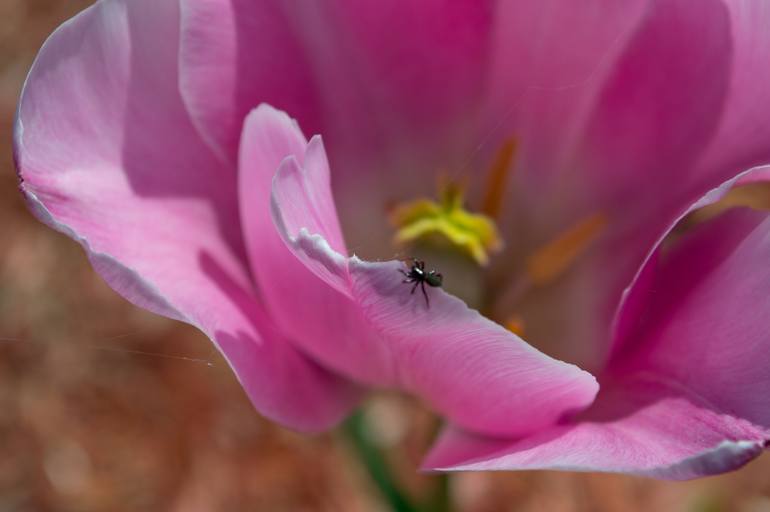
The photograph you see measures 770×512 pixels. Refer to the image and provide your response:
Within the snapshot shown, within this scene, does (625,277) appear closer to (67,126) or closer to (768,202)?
(67,126)

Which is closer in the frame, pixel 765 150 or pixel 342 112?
pixel 765 150

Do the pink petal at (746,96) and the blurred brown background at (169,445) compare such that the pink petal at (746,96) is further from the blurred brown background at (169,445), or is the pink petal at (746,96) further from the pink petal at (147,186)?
the blurred brown background at (169,445)

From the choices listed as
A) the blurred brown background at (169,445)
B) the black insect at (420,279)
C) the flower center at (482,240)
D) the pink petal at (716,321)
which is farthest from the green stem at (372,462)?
the blurred brown background at (169,445)

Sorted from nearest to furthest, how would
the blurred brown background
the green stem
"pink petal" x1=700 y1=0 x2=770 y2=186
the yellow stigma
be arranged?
1. "pink petal" x1=700 y1=0 x2=770 y2=186
2. the yellow stigma
3. the green stem
4. the blurred brown background

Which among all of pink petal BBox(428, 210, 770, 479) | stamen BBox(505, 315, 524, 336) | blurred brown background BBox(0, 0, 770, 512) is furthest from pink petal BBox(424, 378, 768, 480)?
blurred brown background BBox(0, 0, 770, 512)

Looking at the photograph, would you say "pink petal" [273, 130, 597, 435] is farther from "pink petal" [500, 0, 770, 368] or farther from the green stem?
the green stem

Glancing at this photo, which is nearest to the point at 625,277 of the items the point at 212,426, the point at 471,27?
the point at 471,27

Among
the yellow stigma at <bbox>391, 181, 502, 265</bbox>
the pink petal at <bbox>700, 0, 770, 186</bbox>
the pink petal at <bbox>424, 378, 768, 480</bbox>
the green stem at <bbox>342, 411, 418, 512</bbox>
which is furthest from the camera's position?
the green stem at <bbox>342, 411, 418, 512</bbox>
